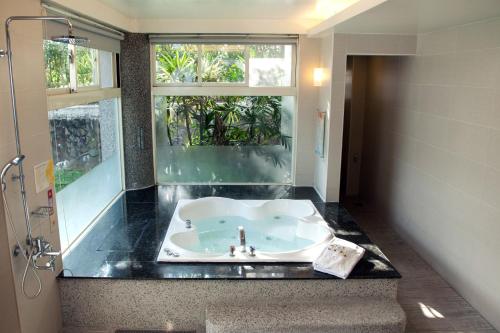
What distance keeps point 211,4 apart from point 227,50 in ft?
4.87

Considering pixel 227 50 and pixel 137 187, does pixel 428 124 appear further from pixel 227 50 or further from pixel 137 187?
pixel 137 187

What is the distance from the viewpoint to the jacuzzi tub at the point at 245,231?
374cm

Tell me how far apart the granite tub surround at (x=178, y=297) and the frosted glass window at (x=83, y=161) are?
69cm

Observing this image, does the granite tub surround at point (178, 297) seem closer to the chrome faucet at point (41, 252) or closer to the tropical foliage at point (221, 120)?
the chrome faucet at point (41, 252)

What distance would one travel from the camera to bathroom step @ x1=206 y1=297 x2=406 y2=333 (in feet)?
10.3

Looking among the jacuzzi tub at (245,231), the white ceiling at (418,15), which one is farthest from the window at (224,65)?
the jacuzzi tub at (245,231)

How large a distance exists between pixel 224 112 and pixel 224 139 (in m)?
0.39

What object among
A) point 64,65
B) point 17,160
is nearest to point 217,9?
point 64,65

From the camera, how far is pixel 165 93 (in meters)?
5.93

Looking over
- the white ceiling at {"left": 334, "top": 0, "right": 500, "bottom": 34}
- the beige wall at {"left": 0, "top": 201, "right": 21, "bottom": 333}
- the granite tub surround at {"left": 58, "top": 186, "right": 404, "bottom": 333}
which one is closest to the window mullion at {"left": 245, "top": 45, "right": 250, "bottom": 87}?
the white ceiling at {"left": 334, "top": 0, "right": 500, "bottom": 34}

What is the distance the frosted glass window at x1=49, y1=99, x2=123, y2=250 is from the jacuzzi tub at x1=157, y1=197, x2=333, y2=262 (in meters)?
0.90


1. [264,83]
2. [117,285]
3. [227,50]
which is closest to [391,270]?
[117,285]

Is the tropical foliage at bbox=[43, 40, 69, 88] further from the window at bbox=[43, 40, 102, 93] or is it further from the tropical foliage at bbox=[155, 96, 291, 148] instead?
the tropical foliage at bbox=[155, 96, 291, 148]

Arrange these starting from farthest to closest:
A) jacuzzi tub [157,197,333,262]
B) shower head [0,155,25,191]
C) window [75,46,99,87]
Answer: window [75,46,99,87] → jacuzzi tub [157,197,333,262] → shower head [0,155,25,191]
